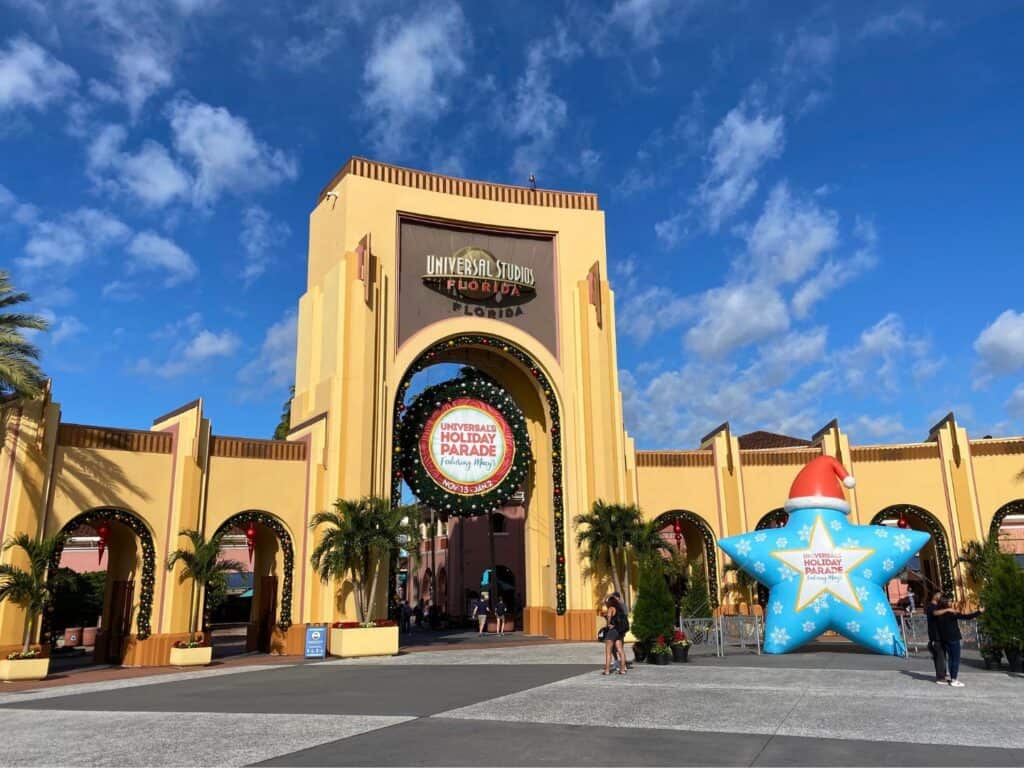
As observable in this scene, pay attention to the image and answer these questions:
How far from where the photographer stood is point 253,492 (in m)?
25.2

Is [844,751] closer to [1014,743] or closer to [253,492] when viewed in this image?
[1014,743]

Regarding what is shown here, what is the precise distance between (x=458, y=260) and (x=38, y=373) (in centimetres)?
1435

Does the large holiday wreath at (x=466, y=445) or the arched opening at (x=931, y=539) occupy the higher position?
the large holiday wreath at (x=466, y=445)

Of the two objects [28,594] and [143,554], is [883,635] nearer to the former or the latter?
[143,554]

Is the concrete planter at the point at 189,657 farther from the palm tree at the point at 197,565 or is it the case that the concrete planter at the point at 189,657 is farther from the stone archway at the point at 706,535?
the stone archway at the point at 706,535

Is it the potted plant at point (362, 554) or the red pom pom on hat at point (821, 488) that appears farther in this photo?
the potted plant at point (362, 554)

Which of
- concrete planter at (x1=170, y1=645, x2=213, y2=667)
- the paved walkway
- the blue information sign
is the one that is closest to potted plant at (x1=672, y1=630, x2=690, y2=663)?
the paved walkway

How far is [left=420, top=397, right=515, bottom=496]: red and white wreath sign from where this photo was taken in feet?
93.0

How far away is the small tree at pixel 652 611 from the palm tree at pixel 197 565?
1214 cm

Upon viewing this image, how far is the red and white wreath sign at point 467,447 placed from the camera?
93.0ft

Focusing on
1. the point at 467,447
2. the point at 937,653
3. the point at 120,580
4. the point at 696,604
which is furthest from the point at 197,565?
the point at 937,653

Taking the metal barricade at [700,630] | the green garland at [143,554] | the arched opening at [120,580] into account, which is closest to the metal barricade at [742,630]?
the metal barricade at [700,630]

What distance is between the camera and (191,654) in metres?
22.1

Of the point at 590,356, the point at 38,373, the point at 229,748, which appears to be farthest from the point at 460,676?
the point at 590,356
